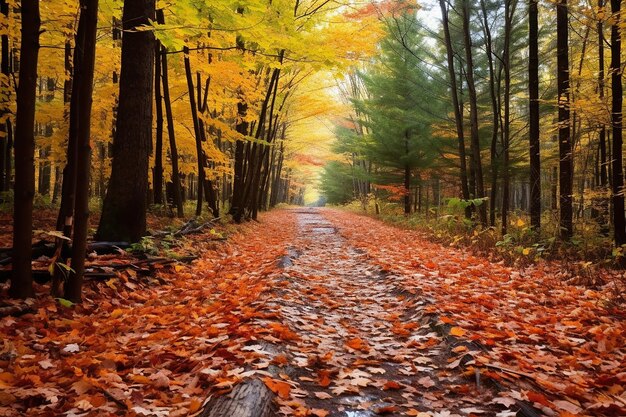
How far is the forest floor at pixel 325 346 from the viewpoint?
2.72 meters

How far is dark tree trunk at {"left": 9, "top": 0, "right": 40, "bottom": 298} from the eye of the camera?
150 inches

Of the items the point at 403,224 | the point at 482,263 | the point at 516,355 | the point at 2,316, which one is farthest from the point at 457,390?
the point at 403,224

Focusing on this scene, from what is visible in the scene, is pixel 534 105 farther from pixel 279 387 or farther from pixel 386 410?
pixel 279 387

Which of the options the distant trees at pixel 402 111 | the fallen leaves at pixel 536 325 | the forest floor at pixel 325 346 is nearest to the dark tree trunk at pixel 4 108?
the forest floor at pixel 325 346

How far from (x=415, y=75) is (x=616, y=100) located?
1257 cm

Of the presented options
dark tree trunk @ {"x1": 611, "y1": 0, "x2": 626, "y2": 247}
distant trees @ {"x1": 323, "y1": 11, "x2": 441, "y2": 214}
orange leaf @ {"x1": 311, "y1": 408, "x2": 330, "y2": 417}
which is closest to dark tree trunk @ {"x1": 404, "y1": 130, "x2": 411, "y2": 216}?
distant trees @ {"x1": 323, "y1": 11, "x2": 441, "y2": 214}

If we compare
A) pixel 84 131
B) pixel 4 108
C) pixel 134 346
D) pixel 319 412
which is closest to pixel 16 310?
pixel 134 346

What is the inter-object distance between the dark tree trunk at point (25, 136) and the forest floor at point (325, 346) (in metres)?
0.65

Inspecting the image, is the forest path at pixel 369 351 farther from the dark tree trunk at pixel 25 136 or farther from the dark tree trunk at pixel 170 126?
the dark tree trunk at pixel 170 126

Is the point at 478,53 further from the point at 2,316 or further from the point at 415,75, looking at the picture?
the point at 2,316

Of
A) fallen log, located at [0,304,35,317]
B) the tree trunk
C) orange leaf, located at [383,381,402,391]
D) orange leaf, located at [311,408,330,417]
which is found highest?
the tree trunk

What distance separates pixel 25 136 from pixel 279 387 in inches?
134

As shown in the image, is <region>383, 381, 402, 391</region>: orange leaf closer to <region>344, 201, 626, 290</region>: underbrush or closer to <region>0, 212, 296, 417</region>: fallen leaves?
<region>0, 212, 296, 417</region>: fallen leaves

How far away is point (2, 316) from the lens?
149 inches
